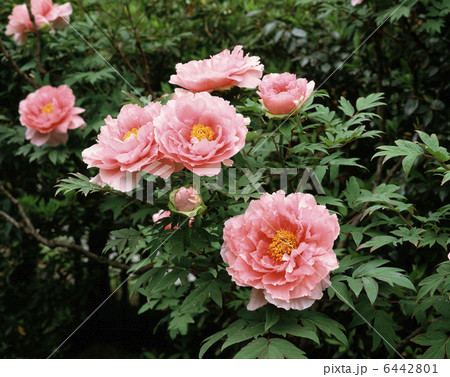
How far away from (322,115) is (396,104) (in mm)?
1056

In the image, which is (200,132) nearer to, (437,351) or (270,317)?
(270,317)

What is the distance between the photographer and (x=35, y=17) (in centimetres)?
196

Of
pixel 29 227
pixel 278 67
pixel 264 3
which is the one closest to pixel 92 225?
pixel 29 227

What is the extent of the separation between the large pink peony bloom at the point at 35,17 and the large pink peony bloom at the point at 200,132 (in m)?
1.26

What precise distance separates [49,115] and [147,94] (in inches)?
20.3

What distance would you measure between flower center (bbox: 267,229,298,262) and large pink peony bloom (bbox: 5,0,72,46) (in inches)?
59.8

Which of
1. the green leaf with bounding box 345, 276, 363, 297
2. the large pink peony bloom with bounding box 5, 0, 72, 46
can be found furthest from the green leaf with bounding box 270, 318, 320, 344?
the large pink peony bloom with bounding box 5, 0, 72, 46

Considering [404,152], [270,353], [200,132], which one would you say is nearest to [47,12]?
[200,132]

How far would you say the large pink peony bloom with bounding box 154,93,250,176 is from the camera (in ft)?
3.04

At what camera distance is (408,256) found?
1.98 m

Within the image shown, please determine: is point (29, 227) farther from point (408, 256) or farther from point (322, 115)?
point (408, 256)

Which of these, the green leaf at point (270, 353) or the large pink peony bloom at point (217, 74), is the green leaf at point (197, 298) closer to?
the green leaf at point (270, 353)
